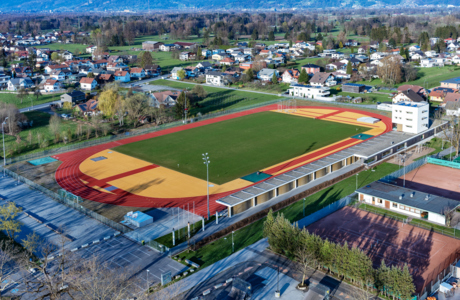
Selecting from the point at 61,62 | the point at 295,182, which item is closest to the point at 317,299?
the point at 295,182

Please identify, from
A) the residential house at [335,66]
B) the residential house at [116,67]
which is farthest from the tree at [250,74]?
the residential house at [116,67]

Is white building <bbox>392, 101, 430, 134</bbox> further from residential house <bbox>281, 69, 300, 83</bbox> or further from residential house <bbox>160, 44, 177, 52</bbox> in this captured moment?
residential house <bbox>160, 44, 177, 52</bbox>

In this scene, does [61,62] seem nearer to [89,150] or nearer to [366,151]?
[89,150]

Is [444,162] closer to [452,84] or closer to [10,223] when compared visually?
[452,84]

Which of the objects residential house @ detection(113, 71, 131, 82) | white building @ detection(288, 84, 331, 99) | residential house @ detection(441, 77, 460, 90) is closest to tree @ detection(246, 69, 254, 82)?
white building @ detection(288, 84, 331, 99)

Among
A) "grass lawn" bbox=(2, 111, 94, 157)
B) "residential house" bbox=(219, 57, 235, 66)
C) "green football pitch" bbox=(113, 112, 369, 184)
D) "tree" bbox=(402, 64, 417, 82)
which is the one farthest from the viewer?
"residential house" bbox=(219, 57, 235, 66)

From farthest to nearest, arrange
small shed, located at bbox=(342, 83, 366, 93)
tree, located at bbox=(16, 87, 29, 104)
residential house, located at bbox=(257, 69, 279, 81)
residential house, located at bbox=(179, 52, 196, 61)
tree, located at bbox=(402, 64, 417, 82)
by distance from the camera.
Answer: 1. residential house, located at bbox=(179, 52, 196, 61)
2. residential house, located at bbox=(257, 69, 279, 81)
3. tree, located at bbox=(402, 64, 417, 82)
4. small shed, located at bbox=(342, 83, 366, 93)
5. tree, located at bbox=(16, 87, 29, 104)

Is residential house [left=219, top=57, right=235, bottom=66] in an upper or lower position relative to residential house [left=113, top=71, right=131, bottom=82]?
upper
